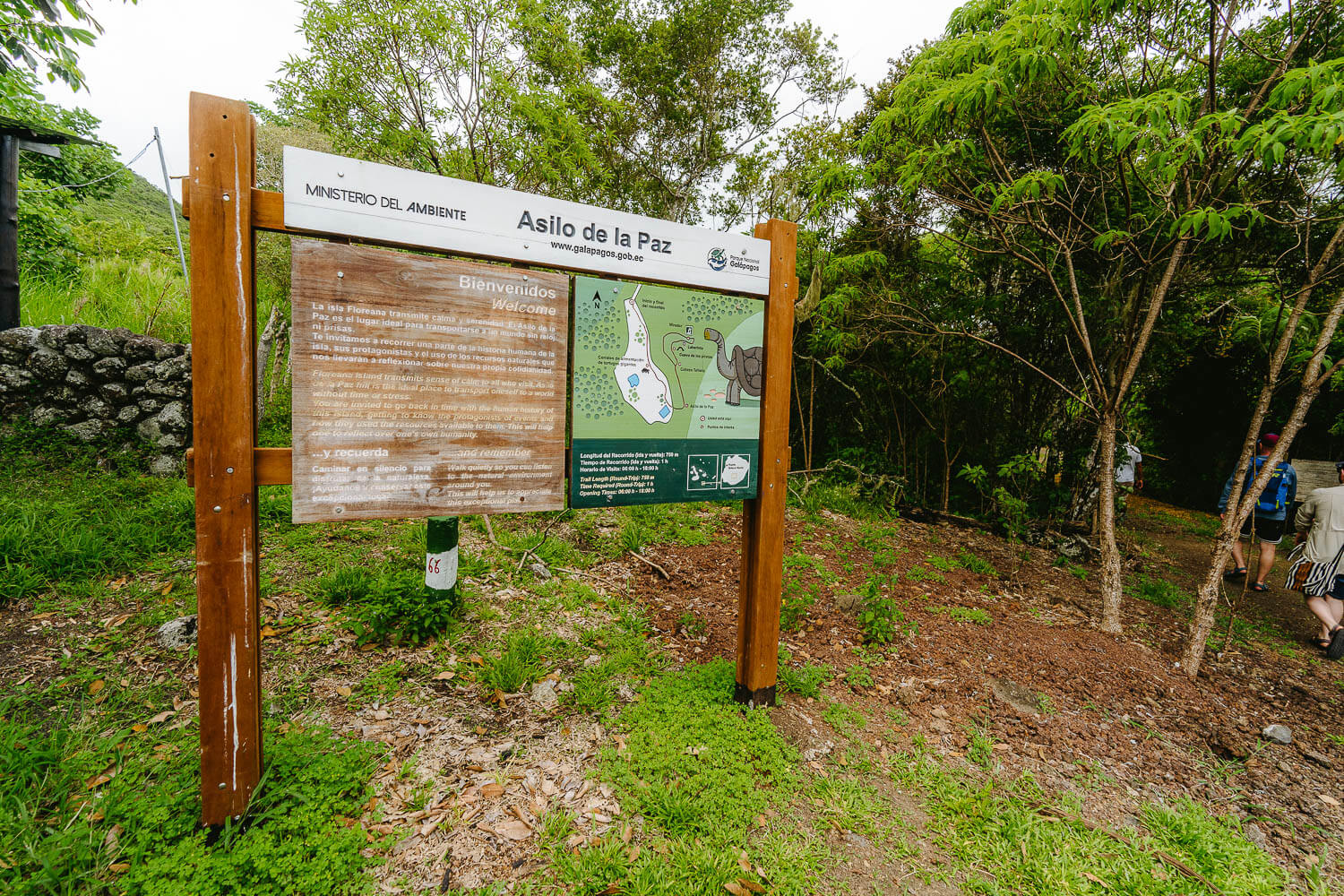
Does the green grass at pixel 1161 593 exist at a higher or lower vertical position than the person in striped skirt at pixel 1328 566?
lower

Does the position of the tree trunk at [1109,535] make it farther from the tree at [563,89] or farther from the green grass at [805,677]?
the tree at [563,89]

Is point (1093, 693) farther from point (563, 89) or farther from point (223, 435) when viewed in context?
point (563, 89)

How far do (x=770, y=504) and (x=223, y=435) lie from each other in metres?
2.39

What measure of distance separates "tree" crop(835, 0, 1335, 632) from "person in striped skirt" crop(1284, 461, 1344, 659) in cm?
186

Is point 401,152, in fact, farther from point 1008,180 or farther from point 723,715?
point 723,715

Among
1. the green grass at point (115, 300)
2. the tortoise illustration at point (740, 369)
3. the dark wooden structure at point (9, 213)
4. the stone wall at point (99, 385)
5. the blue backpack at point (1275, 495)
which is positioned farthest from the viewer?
the green grass at point (115, 300)

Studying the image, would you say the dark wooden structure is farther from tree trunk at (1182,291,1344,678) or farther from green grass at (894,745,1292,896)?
tree trunk at (1182,291,1344,678)

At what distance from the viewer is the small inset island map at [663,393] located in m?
2.43

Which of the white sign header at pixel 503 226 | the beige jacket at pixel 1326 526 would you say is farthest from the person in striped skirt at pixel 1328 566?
the white sign header at pixel 503 226

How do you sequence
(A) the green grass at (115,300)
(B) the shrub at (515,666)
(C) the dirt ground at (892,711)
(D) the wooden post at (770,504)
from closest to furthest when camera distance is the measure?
(C) the dirt ground at (892,711)
(D) the wooden post at (770,504)
(B) the shrub at (515,666)
(A) the green grass at (115,300)

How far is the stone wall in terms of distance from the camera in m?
4.97

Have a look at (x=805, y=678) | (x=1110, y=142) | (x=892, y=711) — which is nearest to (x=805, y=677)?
(x=805, y=678)

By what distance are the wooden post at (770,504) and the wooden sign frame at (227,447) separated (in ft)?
6.68

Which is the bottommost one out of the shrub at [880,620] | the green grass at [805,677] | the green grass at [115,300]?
the green grass at [805,677]
